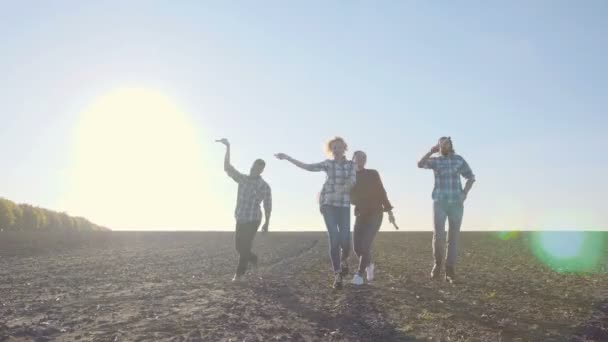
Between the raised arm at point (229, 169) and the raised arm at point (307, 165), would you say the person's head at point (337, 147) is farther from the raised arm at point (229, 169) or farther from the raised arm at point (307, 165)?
the raised arm at point (229, 169)

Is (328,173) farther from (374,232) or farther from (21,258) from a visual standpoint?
(21,258)

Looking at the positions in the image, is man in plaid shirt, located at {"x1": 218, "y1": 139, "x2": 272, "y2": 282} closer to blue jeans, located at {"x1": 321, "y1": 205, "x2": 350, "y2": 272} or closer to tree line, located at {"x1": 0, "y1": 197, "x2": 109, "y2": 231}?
blue jeans, located at {"x1": 321, "y1": 205, "x2": 350, "y2": 272}

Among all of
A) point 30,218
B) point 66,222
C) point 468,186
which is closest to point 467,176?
point 468,186

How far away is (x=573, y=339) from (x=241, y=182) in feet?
23.2

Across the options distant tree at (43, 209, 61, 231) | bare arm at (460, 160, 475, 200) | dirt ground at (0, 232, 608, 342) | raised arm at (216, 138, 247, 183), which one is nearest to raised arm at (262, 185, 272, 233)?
raised arm at (216, 138, 247, 183)

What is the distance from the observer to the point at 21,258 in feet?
65.6

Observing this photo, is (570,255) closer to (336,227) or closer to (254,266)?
(254,266)

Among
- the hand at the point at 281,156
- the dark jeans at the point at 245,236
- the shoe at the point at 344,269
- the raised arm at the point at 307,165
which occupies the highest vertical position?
the hand at the point at 281,156

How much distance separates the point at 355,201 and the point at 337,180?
0.90 m

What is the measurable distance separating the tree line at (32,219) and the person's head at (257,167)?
52.7m

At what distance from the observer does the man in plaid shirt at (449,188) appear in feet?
35.3

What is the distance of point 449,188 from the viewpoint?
10758 millimetres

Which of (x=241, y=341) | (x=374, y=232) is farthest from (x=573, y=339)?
(x=374, y=232)

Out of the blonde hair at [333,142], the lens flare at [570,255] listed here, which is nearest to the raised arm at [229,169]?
the blonde hair at [333,142]
